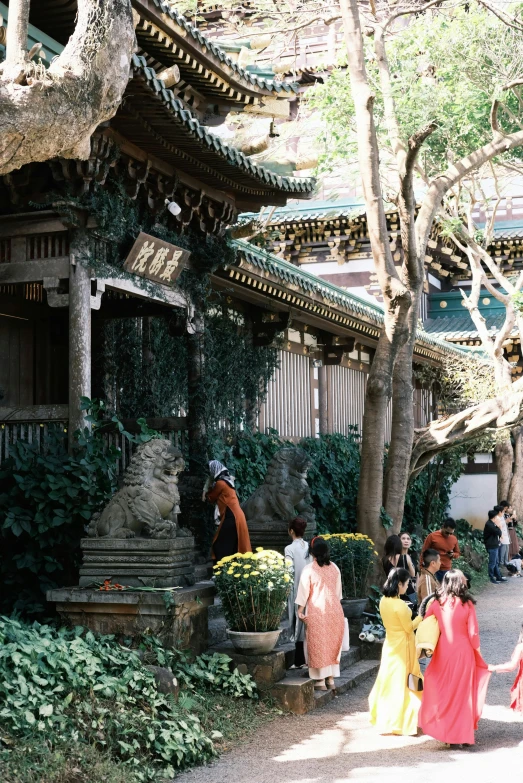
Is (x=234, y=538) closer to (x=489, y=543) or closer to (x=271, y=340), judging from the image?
(x=271, y=340)

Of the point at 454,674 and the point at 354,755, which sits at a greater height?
the point at 454,674

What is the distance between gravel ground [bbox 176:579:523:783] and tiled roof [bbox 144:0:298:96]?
7.18 meters

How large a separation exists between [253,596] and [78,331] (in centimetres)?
304

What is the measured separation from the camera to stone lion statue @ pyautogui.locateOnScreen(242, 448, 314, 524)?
10.5 metres

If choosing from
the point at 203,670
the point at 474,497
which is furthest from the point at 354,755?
the point at 474,497

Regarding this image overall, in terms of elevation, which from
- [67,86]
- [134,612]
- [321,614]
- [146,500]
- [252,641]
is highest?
[67,86]

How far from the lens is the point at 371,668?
9625mm

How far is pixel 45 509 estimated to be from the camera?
28.1 ft

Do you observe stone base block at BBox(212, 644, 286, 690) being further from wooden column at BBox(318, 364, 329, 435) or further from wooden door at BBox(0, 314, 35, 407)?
wooden column at BBox(318, 364, 329, 435)

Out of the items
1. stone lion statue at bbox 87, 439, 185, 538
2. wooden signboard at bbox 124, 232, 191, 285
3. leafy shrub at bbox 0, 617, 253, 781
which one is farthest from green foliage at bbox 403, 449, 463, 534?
leafy shrub at bbox 0, 617, 253, 781

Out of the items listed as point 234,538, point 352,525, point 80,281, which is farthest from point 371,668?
point 352,525

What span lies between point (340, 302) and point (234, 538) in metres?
6.37

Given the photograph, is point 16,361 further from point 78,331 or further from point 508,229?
point 508,229

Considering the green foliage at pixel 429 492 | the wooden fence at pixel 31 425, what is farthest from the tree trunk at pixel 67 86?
the green foliage at pixel 429 492
